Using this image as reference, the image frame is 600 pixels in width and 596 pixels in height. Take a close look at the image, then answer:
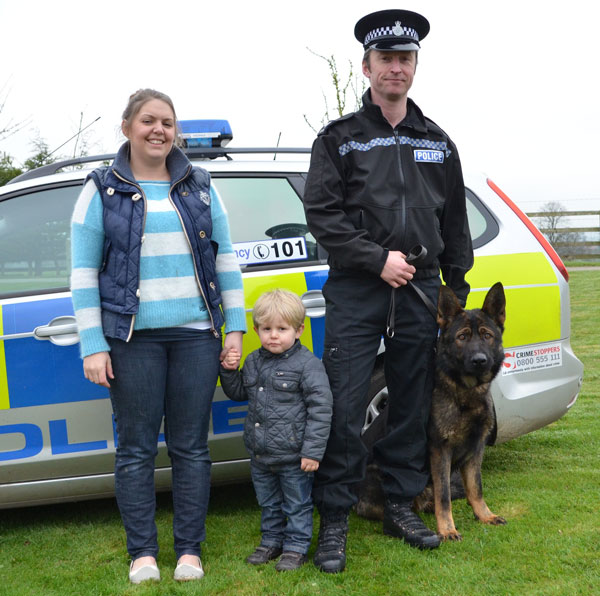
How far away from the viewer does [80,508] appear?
11.9 feet

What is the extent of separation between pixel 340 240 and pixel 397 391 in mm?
750

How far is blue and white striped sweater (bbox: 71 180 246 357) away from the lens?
2498 millimetres

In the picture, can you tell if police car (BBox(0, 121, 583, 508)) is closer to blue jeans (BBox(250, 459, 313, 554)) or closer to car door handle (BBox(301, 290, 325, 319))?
car door handle (BBox(301, 290, 325, 319))

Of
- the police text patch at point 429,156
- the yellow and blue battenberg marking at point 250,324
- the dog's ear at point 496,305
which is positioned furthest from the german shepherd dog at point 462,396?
the police text patch at point 429,156

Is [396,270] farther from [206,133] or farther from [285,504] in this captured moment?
[206,133]

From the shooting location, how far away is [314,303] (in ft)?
10.6

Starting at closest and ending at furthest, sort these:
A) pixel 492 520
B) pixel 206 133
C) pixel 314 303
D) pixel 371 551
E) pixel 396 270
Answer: pixel 396 270 < pixel 371 551 < pixel 492 520 < pixel 314 303 < pixel 206 133

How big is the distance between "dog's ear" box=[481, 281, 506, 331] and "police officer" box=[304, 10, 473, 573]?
24 cm

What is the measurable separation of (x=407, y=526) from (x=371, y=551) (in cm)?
19

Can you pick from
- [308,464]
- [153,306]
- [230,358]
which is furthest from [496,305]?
[153,306]

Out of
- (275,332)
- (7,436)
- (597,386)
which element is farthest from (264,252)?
(597,386)

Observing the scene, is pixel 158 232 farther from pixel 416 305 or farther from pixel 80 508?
pixel 80 508

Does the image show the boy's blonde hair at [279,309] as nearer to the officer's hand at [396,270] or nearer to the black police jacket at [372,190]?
the black police jacket at [372,190]

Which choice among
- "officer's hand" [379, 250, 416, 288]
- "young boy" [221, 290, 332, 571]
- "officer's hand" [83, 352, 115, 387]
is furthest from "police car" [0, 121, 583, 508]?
"officer's hand" [379, 250, 416, 288]
